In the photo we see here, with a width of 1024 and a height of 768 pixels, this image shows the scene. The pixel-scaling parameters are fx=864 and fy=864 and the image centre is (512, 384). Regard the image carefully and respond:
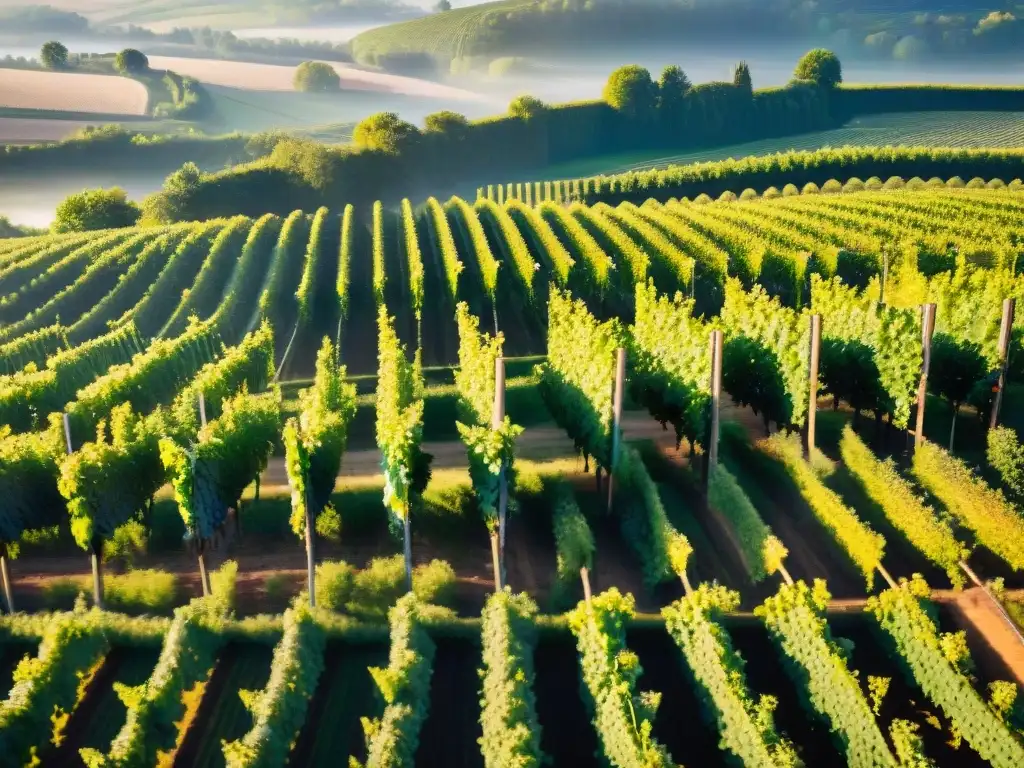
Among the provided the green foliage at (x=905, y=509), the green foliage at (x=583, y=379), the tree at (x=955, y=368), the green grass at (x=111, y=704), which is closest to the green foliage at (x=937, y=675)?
the green foliage at (x=905, y=509)

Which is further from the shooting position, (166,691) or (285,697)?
(166,691)

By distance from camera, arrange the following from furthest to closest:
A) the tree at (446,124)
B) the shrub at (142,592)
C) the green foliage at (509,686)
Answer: the tree at (446,124) → the shrub at (142,592) → the green foliage at (509,686)

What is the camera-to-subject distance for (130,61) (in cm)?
8169

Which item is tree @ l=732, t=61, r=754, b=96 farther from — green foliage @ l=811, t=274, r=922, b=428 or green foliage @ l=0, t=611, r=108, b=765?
green foliage @ l=0, t=611, r=108, b=765

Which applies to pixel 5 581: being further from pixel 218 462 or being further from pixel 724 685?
pixel 724 685

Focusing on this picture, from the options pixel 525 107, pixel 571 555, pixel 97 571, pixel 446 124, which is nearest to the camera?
pixel 97 571

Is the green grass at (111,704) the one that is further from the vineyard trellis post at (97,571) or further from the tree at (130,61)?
the tree at (130,61)

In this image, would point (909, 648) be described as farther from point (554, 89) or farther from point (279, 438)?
point (554, 89)

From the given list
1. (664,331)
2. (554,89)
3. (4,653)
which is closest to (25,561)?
(4,653)

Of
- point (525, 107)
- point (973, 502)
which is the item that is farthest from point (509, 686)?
point (525, 107)

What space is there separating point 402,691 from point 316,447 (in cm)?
576

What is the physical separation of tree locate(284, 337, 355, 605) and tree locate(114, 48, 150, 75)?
7367 cm

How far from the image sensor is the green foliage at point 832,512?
608 inches

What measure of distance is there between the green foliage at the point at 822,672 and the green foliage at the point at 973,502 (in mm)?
4736
